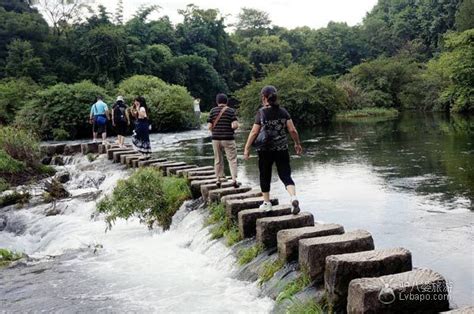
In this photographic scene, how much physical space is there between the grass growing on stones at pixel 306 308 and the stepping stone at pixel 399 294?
54 cm

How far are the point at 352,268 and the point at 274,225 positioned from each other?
6.46ft

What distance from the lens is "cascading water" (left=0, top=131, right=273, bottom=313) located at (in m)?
6.00

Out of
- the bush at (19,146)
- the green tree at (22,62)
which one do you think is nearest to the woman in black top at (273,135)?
the bush at (19,146)

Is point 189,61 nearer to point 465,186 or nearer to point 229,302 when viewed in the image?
point 465,186

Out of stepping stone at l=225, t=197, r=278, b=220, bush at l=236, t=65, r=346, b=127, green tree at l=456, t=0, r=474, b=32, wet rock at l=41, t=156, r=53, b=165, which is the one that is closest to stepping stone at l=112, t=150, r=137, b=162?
wet rock at l=41, t=156, r=53, b=165

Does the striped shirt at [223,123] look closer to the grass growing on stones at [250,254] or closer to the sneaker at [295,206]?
the sneaker at [295,206]

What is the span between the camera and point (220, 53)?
62062 mm

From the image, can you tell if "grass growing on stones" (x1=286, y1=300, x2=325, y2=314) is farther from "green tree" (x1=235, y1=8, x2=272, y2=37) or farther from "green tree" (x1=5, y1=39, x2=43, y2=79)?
"green tree" (x1=235, y1=8, x2=272, y2=37)

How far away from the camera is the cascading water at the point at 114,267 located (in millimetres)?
6000

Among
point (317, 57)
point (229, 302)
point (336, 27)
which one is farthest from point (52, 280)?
point (336, 27)

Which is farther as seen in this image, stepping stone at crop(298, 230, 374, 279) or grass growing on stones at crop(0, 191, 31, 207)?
grass growing on stones at crop(0, 191, 31, 207)

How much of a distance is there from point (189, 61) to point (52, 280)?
4672 cm

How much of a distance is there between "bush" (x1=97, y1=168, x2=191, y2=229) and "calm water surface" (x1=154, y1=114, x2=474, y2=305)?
7.98ft

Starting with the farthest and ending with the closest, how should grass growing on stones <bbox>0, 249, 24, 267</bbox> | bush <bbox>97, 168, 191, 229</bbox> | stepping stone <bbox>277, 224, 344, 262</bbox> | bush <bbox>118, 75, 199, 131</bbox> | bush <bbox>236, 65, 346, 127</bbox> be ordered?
bush <bbox>236, 65, 346, 127</bbox> → bush <bbox>118, 75, 199, 131</bbox> → bush <bbox>97, 168, 191, 229</bbox> → grass growing on stones <bbox>0, 249, 24, 267</bbox> → stepping stone <bbox>277, 224, 344, 262</bbox>
